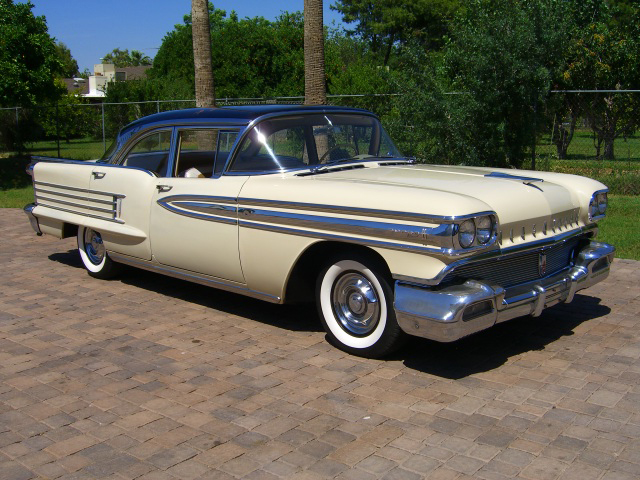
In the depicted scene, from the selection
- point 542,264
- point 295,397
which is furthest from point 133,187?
point 542,264

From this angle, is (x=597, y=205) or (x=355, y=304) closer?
(x=355, y=304)

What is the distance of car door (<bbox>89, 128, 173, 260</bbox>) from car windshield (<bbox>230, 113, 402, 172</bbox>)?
1.08 meters

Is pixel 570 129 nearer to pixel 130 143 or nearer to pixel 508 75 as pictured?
pixel 508 75

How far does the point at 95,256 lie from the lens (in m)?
7.32

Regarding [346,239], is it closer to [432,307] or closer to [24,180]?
[432,307]

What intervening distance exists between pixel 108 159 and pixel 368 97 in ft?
24.6

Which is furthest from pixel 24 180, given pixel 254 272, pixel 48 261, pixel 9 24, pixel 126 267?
pixel 254 272

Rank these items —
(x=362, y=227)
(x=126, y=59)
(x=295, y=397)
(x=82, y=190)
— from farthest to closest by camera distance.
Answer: (x=126, y=59) < (x=82, y=190) < (x=362, y=227) < (x=295, y=397)

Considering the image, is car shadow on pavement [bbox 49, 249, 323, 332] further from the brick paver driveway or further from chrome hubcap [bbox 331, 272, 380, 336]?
chrome hubcap [bbox 331, 272, 380, 336]

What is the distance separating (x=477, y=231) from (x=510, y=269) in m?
0.55

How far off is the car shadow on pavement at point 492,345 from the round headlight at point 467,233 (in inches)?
36.0

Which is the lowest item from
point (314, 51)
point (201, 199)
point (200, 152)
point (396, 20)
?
point (201, 199)

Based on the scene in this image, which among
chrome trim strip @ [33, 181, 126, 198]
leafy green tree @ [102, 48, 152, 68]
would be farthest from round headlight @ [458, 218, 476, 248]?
leafy green tree @ [102, 48, 152, 68]

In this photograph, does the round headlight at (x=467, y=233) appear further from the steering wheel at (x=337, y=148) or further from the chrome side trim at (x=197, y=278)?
the steering wheel at (x=337, y=148)
